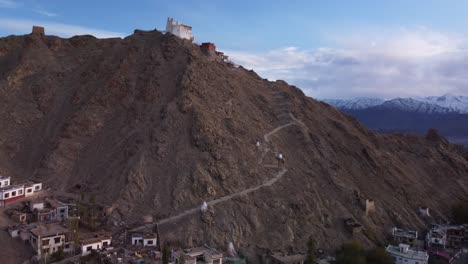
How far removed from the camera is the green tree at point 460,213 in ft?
184

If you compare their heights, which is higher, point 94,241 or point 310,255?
point 94,241

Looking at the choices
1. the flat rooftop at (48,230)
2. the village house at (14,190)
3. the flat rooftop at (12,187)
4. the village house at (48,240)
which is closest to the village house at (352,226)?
the village house at (48,240)

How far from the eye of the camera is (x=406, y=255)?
44.8 meters

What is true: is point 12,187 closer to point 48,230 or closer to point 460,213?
point 48,230

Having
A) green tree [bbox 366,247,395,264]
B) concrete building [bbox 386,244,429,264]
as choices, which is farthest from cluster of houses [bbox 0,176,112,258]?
concrete building [bbox 386,244,429,264]

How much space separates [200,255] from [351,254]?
14311mm

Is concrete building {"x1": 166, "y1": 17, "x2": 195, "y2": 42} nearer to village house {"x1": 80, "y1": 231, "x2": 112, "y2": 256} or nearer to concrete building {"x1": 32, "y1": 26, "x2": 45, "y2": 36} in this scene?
concrete building {"x1": 32, "y1": 26, "x2": 45, "y2": 36}

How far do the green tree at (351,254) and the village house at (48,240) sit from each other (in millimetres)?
25178

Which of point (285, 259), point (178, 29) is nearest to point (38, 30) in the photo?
point (178, 29)

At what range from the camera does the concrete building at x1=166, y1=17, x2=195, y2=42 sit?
70.3 metres

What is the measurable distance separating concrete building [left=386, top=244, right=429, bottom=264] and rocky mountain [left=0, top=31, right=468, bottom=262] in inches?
130

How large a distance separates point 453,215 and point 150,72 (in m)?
45.3

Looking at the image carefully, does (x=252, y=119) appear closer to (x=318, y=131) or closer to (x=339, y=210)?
(x=318, y=131)

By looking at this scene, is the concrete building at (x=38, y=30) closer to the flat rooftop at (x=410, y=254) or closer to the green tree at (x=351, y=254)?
the green tree at (x=351, y=254)
